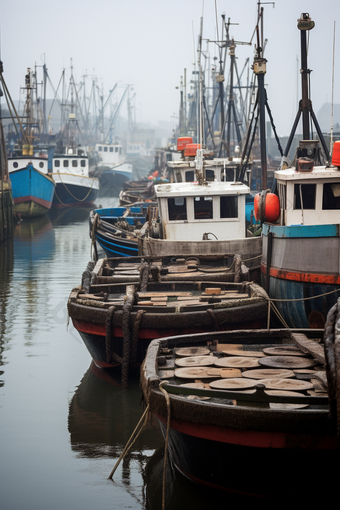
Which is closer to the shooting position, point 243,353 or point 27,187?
point 243,353

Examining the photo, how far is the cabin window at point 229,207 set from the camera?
42.3 feet

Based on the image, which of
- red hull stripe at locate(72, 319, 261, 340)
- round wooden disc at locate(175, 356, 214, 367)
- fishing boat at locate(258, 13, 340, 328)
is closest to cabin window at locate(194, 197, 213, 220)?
fishing boat at locate(258, 13, 340, 328)

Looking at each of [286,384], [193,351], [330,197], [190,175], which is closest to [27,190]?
[190,175]

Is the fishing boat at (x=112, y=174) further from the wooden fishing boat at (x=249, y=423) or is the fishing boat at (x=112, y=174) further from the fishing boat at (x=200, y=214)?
the wooden fishing boat at (x=249, y=423)

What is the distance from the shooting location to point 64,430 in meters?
7.12

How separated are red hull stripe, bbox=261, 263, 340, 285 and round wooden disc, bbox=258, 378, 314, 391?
347 cm

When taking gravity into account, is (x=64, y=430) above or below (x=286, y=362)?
below

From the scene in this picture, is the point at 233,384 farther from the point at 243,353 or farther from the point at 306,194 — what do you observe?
the point at 306,194

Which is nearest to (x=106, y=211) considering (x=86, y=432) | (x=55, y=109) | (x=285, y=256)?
(x=285, y=256)

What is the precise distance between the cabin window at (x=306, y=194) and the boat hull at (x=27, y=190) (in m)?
26.0

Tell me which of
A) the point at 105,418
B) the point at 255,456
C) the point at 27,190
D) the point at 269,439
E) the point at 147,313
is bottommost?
the point at 105,418

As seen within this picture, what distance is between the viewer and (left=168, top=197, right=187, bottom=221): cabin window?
12930 millimetres

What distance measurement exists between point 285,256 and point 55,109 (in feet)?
529

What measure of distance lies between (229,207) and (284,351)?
714 cm
